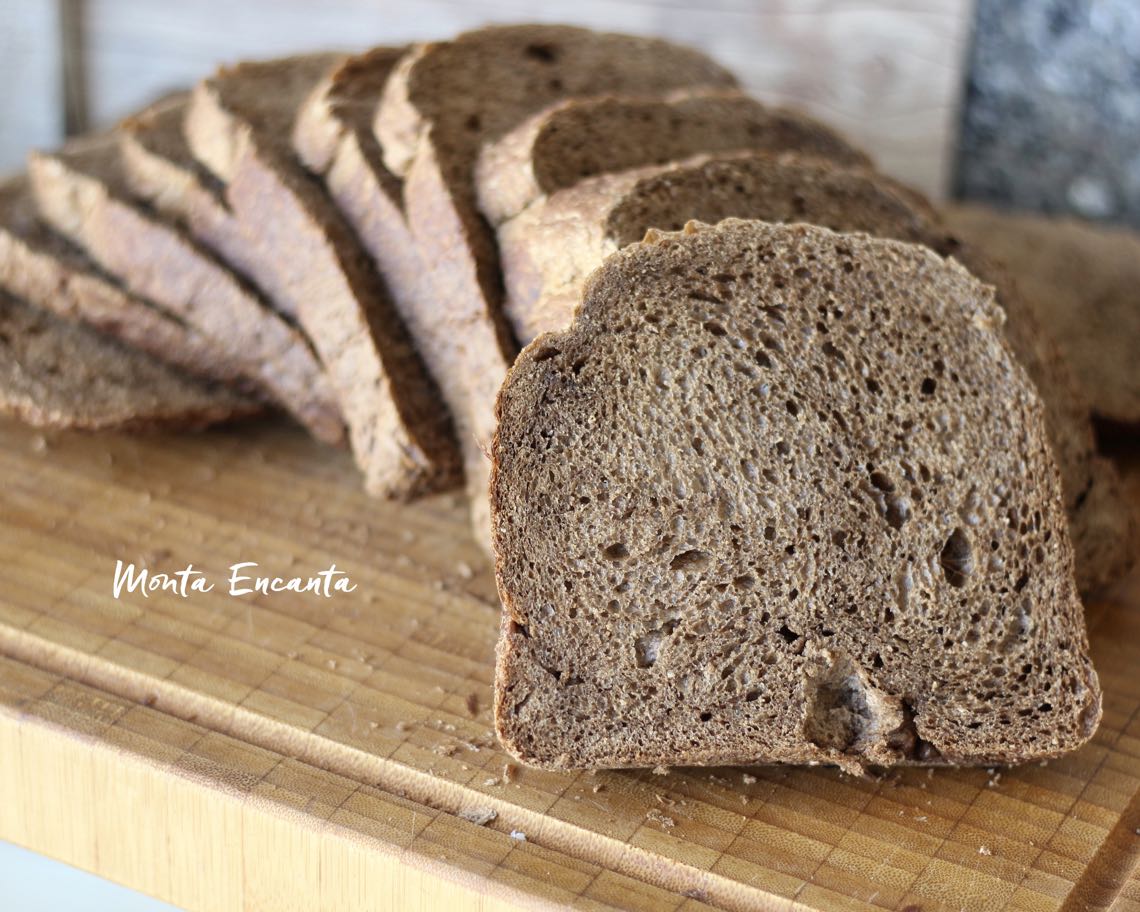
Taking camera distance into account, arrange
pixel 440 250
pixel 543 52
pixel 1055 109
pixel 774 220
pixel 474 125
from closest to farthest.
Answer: pixel 774 220
pixel 440 250
pixel 474 125
pixel 543 52
pixel 1055 109

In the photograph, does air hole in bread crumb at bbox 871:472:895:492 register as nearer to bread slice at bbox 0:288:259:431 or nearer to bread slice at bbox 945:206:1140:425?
bread slice at bbox 945:206:1140:425

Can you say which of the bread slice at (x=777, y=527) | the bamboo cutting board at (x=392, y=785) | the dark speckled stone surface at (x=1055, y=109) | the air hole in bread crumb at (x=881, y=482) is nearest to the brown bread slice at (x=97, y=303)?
the bamboo cutting board at (x=392, y=785)

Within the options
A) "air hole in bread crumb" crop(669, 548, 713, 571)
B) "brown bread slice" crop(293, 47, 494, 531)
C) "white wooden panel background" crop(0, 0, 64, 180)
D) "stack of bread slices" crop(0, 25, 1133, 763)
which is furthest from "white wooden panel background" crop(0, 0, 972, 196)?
"air hole in bread crumb" crop(669, 548, 713, 571)

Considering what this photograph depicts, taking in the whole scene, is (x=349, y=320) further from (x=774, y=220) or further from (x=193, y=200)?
(x=774, y=220)

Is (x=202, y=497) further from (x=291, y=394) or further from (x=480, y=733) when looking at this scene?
(x=480, y=733)

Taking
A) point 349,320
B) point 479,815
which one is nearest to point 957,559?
point 479,815
